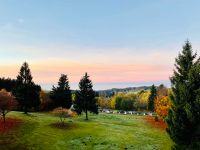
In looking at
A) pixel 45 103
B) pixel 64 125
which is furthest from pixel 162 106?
pixel 45 103

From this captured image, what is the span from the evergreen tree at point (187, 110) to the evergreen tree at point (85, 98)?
55394mm

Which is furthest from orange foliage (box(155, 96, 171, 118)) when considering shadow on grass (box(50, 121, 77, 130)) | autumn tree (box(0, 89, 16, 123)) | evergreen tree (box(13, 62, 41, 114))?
autumn tree (box(0, 89, 16, 123))

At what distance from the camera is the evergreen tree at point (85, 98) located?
96.9 meters

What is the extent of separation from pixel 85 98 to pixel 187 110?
58856 mm

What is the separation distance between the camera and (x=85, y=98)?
97.2m

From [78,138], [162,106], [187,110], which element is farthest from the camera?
[162,106]

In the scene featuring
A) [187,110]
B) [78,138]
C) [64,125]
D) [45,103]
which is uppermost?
[45,103]

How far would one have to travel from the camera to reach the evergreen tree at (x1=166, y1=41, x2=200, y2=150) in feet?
134

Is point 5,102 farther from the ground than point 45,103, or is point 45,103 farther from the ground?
point 45,103

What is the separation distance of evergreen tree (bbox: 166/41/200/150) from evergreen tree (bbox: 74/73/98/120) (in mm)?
55394

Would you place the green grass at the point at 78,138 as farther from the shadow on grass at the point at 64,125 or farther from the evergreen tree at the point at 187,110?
the evergreen tree at the point at 187,110

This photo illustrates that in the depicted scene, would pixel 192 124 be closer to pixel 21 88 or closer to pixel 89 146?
pixel 89 146

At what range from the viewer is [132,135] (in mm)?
75250

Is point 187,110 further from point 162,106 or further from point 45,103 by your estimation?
point 45,103
